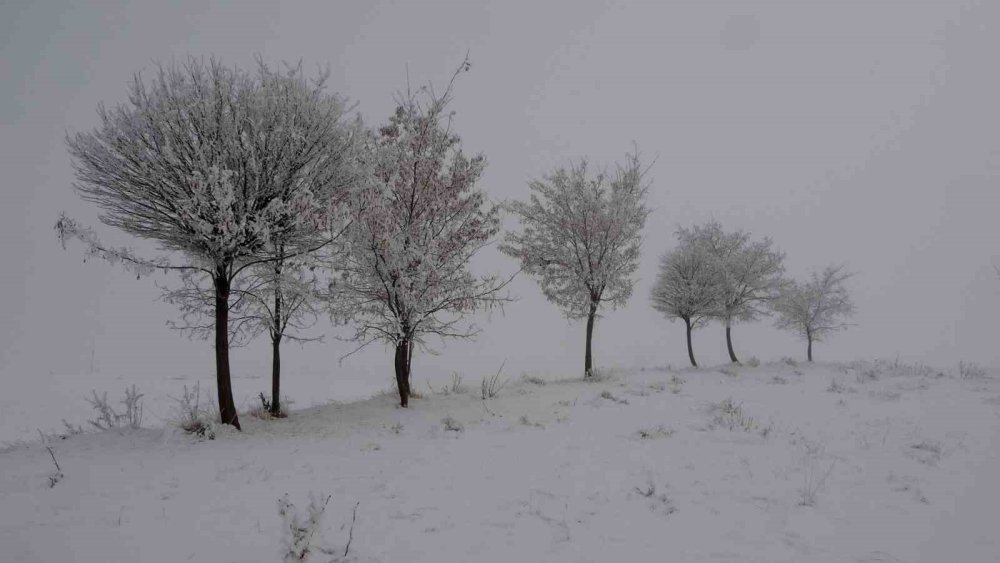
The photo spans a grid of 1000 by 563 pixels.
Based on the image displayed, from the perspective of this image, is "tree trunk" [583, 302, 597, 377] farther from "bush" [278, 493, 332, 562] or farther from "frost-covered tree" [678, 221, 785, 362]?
"bush" [278, 493, 332, 562]

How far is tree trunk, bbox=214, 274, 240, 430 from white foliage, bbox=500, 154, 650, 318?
12223 millimetres

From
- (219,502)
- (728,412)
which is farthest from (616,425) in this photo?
(219,502)

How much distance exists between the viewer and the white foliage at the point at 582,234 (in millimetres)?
18688

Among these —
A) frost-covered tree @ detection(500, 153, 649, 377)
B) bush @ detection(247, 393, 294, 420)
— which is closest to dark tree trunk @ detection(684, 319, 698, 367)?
frost-covered tree @ detection(500, 153, 649, 377)

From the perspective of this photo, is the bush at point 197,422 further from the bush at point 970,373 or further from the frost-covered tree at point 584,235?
the bush at point 970,373

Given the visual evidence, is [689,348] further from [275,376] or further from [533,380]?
[275,376]

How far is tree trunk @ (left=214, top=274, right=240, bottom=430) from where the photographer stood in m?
10.0

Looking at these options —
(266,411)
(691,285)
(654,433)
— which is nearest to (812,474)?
(654,433)

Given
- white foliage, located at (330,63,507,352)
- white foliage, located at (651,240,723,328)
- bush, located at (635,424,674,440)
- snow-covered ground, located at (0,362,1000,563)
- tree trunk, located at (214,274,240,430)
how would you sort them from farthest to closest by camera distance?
white foliage, located at (651,240,723,328) < white foliage, located at (330,63,507,352) < tree trunk, located at (214,274,240,430) < bush, located at (635,424,674,440) < snow-covered ground, located at (0,362,1000,563)

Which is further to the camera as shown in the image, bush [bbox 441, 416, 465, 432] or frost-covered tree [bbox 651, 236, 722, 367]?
frost-covered tree [bbox 651, 236, 722, 367]

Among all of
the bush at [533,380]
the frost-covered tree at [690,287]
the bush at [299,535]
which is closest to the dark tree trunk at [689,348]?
the frost-covered tree at [690,287]

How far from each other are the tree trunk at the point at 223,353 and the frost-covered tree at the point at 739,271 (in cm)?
2343

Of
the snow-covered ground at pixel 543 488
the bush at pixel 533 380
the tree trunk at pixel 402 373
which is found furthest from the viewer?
the bush at pixel 533 380

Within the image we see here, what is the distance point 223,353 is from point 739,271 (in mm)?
25595
